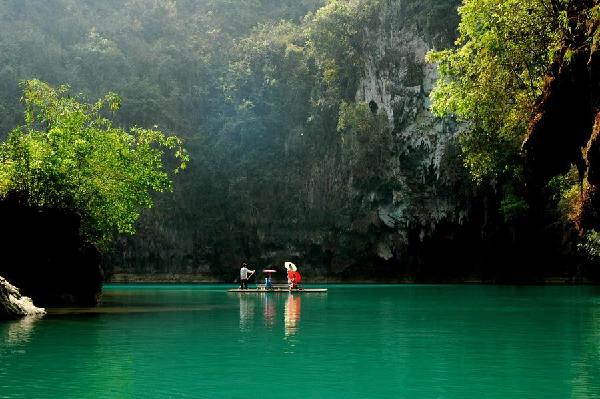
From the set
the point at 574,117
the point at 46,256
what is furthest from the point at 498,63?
the point at 46,256

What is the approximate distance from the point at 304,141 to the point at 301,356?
53.3m

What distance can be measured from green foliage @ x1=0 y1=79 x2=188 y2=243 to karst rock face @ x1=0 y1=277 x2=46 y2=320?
19.6ft

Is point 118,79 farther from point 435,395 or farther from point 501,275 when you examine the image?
point 435,395

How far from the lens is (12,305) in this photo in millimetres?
20453

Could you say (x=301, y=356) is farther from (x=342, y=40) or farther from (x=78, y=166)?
(x=342, y=40)

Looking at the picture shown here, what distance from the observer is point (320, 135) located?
211 ft

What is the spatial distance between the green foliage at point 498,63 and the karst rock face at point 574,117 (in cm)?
114

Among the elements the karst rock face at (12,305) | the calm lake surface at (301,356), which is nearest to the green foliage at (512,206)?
the calm lake surface at (301,356)

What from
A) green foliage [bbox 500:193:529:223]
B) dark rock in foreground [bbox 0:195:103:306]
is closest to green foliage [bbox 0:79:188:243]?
dark rock in foreground [bbox 0:195:103:306]

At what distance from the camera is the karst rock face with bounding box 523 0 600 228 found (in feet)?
51.0

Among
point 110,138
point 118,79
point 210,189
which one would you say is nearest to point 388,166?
point 210,189

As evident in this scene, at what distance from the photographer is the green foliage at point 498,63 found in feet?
62.6

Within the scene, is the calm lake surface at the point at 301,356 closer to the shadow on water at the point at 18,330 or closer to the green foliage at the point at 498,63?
the shadow on water at the point at 18,330

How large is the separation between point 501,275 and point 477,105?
3814 centimetres
